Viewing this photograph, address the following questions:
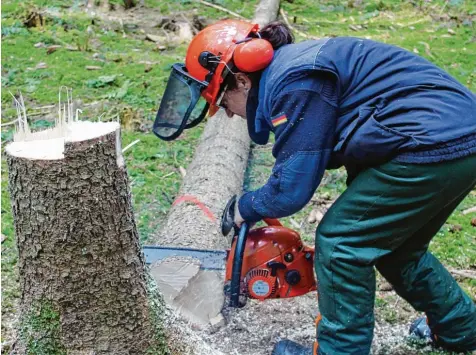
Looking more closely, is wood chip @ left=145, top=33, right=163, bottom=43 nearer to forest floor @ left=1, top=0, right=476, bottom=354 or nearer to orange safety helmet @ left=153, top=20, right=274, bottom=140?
forest floor @ left=1, top=0, right=476, bottom=354

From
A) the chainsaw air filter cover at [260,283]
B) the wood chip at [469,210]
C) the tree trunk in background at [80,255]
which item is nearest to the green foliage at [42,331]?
the tree trunk in background at [80,255]

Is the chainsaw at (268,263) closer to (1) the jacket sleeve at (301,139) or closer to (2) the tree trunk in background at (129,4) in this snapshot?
(1) the jacket sleeve at (301,139)

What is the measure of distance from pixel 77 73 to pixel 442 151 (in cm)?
496

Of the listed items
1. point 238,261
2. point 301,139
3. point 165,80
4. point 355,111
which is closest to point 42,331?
point 238,261

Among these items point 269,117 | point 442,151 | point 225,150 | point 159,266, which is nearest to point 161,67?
point 225,150

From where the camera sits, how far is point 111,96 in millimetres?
5633

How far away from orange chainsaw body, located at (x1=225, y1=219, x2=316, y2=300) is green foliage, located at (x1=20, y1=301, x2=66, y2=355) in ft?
2.62

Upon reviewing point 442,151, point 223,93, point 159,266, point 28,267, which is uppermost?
point 442,151

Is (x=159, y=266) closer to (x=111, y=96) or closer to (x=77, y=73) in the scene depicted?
(x=111, y=96)

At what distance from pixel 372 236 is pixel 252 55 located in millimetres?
807

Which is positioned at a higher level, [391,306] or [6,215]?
[391,306]

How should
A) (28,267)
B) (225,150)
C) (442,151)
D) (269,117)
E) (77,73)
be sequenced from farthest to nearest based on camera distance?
(77,73)
(225,150)
(269,117)
(442,151)
(28,267)

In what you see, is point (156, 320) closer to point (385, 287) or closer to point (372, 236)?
point (372, 236)

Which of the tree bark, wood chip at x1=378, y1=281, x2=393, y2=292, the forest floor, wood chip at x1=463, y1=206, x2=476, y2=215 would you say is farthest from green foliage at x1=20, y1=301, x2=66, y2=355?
wood chip at x1=463, y1=206, x2=476, y2=215
